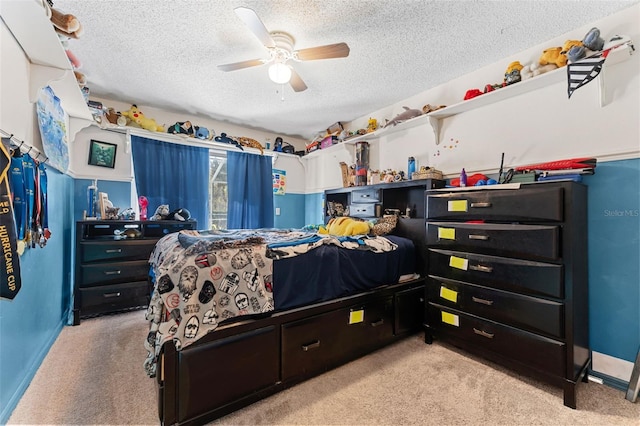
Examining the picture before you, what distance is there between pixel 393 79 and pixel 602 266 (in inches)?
88.4

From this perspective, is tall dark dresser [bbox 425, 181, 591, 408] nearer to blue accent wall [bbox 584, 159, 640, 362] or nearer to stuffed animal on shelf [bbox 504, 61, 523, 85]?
blue accent wall [bbox 584, 159, 640, 362]

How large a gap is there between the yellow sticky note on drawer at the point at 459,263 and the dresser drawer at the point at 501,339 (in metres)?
0.34

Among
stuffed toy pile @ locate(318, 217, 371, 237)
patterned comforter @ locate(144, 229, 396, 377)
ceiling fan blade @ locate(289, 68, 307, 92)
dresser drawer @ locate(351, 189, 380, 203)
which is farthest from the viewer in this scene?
dresser drawer @ locate(351, 189, 380, 203)

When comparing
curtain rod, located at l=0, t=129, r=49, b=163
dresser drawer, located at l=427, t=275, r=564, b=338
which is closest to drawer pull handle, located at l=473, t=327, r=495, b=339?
dresser drawer, located at l=427, t=275, r=564, b=338

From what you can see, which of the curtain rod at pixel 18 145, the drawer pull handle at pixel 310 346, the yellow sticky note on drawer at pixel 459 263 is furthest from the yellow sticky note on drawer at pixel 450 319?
the curtain rod at pixel 18 145

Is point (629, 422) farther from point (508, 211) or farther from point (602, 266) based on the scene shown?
point (508, 211)

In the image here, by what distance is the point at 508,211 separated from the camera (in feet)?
5.70

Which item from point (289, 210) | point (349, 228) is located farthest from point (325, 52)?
point (289, 210)

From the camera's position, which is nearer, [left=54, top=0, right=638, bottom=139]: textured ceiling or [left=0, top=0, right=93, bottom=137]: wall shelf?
[left=0, top=0, right=93, bottom=137]: wall shelf

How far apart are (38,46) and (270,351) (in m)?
2.17

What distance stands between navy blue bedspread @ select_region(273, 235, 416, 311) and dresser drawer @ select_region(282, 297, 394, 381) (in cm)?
13

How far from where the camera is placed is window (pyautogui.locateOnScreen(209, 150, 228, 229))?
400cm

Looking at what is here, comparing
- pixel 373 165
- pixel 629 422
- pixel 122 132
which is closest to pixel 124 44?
pixel 122 132

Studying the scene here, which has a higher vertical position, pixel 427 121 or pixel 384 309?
pixel 427 121
